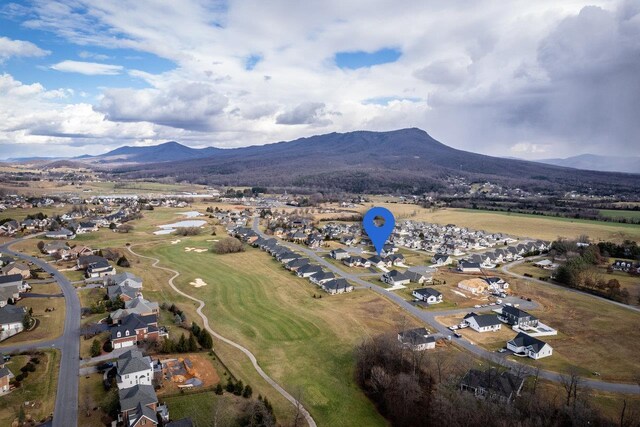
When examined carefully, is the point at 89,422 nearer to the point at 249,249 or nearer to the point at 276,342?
the point at 276,342

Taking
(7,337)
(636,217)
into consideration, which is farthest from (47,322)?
(636,217)

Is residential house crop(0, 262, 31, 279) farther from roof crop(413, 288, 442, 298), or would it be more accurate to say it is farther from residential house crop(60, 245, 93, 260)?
roof crop(413, 288, 442, 298)

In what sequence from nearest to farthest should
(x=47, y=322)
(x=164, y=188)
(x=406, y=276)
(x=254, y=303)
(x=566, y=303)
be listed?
(x=47, y=322), (x=254, y=303), (x=566, y=303), (x=406, y=276), (x=164, y=188)

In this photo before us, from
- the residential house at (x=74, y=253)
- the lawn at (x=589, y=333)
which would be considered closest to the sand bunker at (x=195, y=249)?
the residential house at (x=74, y=253)

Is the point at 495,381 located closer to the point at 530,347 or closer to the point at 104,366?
the point at 530,347

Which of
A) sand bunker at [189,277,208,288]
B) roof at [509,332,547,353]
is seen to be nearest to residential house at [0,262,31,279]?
sand bunker at [189,277,208,288]
